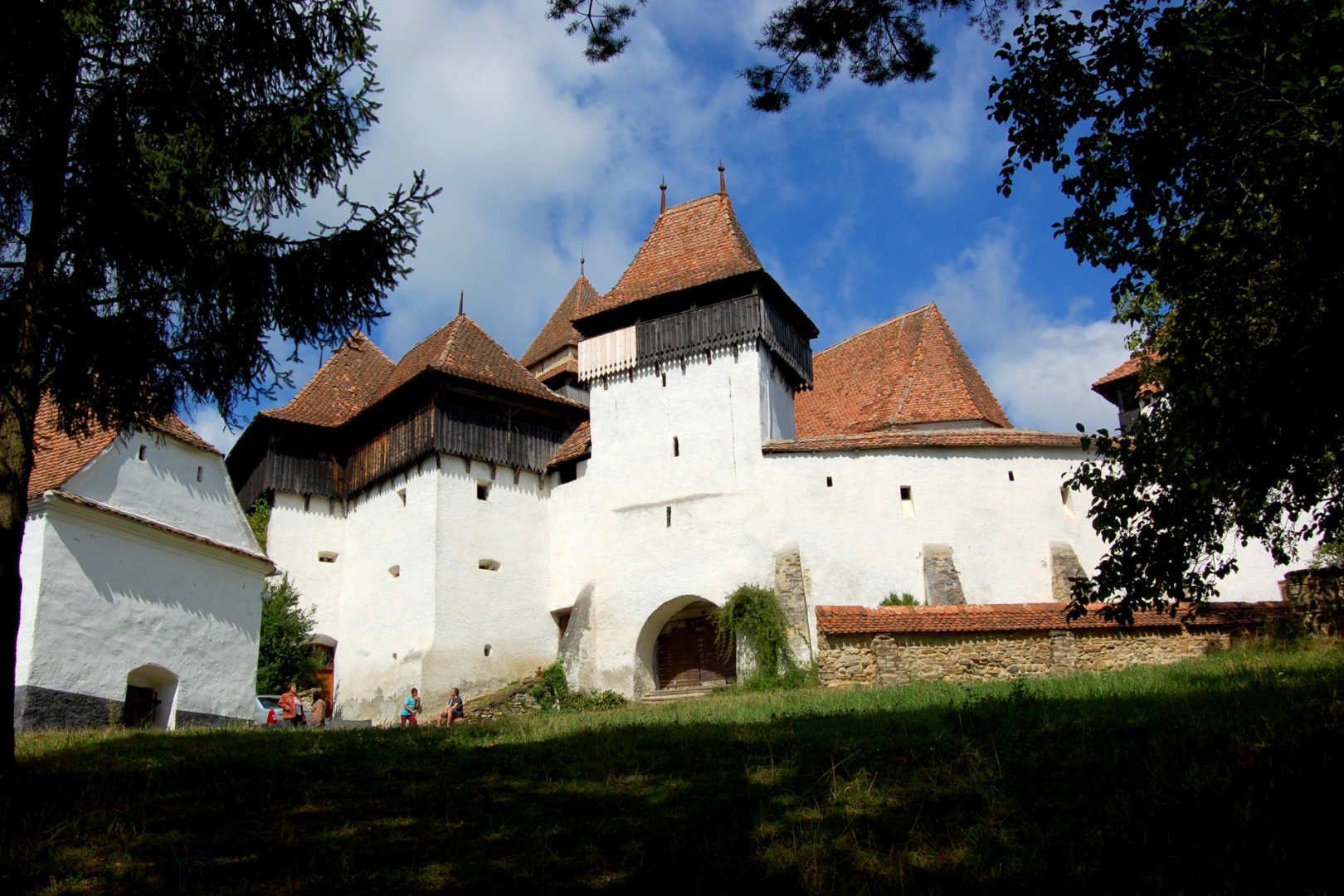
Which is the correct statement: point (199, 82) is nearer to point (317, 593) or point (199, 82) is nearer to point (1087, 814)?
point (1087, 814)

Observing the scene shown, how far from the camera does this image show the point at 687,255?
25.2 meters

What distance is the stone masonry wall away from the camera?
15.8m

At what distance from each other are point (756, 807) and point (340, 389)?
23530 millimetres

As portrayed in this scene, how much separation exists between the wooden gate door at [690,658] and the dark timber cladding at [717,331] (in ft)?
19.2

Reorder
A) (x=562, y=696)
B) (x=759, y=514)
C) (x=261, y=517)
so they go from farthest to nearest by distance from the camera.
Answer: (x=261, y=517), (x=562, y=696), (x=759, y=514)

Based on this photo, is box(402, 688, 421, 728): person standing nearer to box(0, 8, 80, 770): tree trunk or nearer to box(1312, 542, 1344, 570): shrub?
box(0, 8, 80, 770): tree trunk

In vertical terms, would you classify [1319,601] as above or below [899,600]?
below

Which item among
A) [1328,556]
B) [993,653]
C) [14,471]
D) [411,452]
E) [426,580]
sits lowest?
[993,653]

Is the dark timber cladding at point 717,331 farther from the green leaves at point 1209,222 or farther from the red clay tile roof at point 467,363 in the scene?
the green leaves at point 1209,222

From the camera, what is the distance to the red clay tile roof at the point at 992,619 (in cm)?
1596

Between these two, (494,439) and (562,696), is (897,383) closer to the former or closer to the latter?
(494,439)

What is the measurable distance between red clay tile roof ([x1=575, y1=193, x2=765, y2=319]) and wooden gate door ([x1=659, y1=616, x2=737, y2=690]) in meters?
7.32

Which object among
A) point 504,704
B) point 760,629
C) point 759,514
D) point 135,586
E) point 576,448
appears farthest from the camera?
point 576,448

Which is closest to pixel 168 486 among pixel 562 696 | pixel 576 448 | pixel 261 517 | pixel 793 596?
pixel 261 517
